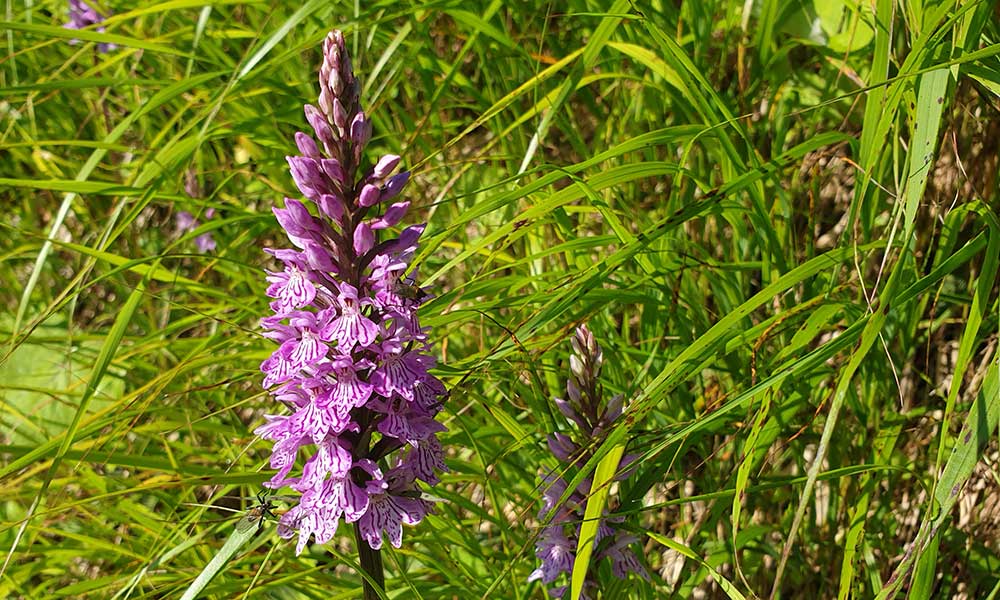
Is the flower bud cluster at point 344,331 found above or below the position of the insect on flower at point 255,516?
above

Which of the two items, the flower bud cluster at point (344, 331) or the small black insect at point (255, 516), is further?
the small black insect at point (255, 516)

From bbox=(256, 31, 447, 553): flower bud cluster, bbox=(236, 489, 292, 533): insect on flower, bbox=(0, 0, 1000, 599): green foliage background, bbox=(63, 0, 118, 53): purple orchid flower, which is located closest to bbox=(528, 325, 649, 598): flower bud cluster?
bbox=(0, 0, 1000, 599): green foliage background

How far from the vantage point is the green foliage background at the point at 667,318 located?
2.05 metres

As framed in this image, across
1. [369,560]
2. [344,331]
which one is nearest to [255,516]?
[369,560]

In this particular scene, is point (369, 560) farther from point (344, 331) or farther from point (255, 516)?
point (344, 331)

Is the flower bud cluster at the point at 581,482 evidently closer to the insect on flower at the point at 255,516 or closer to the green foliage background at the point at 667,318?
the green foliage background at the point at 667,318

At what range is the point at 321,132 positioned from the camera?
1796 mm

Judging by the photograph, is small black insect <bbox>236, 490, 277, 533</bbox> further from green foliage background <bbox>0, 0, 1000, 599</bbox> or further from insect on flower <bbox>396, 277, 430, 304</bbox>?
insect on flower <bbox>396, 277, 430, 304</bbox>

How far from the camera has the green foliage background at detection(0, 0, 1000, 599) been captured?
2053mm

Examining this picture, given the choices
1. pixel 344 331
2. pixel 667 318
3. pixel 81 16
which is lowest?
pixel 667 318

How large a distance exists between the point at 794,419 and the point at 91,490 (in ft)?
7.70

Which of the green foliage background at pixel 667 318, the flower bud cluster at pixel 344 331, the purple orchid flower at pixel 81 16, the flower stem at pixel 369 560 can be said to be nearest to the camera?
the flower bud cluster at pixel 344 331

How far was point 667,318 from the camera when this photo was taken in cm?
261

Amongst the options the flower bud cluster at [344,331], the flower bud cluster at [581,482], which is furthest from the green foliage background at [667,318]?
the flower bud cluster at [344,331]
